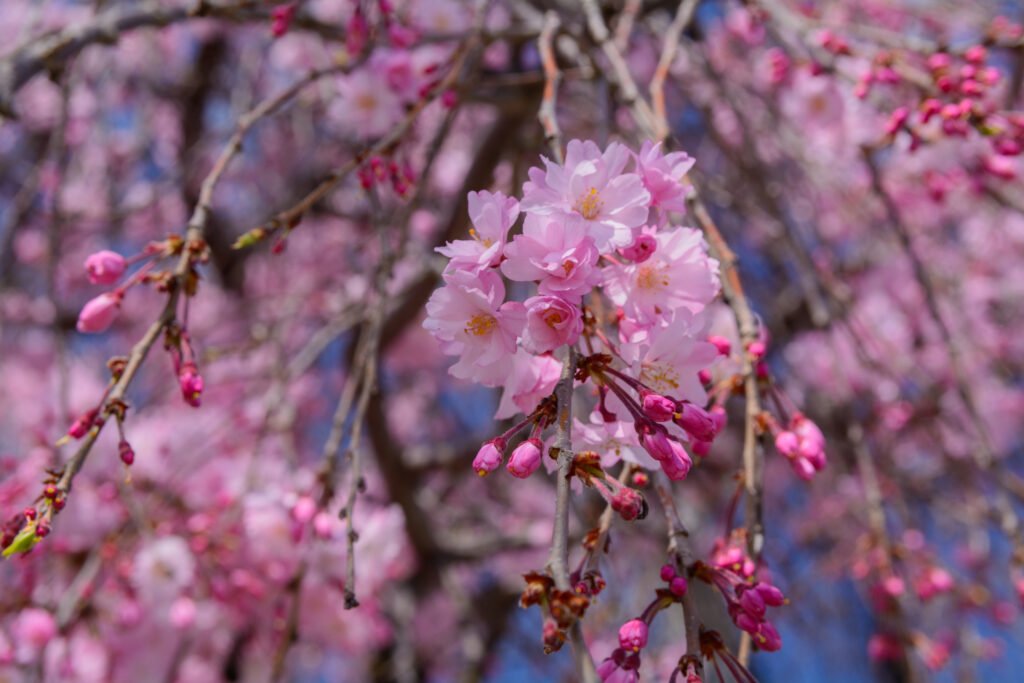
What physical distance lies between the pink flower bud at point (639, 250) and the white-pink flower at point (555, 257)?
0.08 metres

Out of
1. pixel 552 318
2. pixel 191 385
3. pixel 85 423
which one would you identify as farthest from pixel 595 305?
pixel 85 423

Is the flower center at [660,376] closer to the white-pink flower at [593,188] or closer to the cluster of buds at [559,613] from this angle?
the white-pink flower at [593,188]

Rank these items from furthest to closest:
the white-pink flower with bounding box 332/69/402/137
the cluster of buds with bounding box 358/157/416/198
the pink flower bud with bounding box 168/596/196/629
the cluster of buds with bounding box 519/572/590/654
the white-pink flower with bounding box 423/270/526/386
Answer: the white-pink flower with bounding box 332/69/402/137, the pink flower bud with bounding box 168/596/196/629, the cluster of buds with bounding box 358/157/416/198, the white-pink flower with bounding box 423/270/526/386, the cluster of buds with bounding box 519/572/590/654

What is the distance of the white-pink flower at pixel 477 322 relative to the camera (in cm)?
82

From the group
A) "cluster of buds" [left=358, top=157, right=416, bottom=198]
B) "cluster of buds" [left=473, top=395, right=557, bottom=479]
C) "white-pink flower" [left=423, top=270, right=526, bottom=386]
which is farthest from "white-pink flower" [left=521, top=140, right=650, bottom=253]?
"cluster of buds" [left=358, top=157, right=416, bottom=198]

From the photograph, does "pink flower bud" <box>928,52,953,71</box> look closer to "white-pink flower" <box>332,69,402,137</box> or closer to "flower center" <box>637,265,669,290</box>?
"flower center" <box>637,265,669,290</box>

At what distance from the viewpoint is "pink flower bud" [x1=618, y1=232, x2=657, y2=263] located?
87cm

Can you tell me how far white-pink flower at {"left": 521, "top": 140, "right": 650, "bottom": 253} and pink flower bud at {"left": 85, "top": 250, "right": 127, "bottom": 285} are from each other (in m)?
0.63

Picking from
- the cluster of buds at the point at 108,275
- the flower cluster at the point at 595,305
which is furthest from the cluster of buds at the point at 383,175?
the flower cluster at the point at 595,305

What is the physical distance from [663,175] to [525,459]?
1.23 feet

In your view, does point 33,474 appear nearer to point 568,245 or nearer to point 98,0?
point 98,0

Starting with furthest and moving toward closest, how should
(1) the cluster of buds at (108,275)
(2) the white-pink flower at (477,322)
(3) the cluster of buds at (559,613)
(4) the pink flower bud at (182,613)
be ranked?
1. (4) the pink flower bud at (182,613)
2. (1) the cluster of buds at (108,275)
3. (2) the white-pink flower at (477,322)
4. (3) the cluster of buds at (559,613)

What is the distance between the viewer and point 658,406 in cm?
75

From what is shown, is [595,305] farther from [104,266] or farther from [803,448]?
[104,266]
